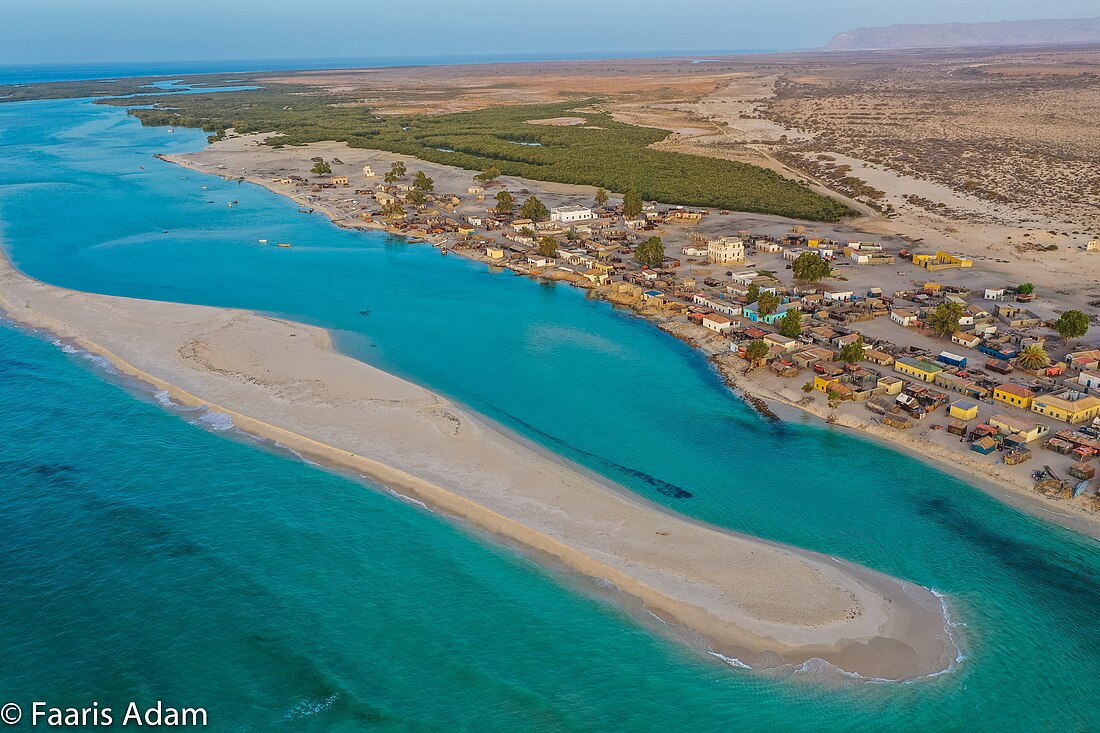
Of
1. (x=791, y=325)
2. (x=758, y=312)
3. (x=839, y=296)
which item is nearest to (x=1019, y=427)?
(x=791, y=325)

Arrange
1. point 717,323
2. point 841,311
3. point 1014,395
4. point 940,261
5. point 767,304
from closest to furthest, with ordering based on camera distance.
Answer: point 1014,395
point 767,304
point 717,323
point 841,311
point 940,261

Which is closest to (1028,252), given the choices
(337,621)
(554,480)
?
(554,480)

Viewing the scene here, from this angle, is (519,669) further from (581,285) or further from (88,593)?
(581,285)

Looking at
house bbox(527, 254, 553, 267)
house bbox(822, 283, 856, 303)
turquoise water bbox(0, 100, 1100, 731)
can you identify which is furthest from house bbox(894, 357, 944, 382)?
house bbox(527, 254, 553, 267)

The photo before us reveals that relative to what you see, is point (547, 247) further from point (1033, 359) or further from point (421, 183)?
point (1033, 359)

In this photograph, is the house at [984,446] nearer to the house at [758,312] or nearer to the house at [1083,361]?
the house at [1083,361]

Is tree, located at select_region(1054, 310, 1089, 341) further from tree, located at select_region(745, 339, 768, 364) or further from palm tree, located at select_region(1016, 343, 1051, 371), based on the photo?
tree, located at select_region(745, 339, 768, 364)

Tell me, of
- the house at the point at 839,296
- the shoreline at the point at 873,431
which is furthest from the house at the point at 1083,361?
the house at the point at 839,296
